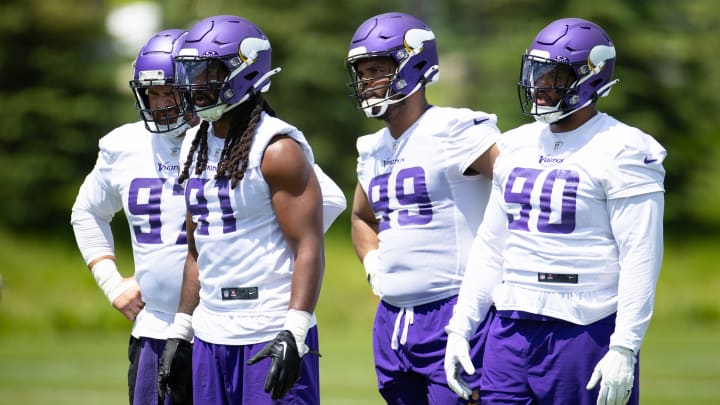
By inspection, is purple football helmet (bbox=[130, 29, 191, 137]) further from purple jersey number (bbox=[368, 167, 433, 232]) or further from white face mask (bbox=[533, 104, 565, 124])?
white face mask (bbox=[533, 104, 565, 124])

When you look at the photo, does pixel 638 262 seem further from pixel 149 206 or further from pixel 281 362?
pixel 149 206

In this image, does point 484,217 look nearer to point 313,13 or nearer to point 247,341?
point 247,341

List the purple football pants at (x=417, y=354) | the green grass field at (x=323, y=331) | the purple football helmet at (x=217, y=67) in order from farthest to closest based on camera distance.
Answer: the green grass field at (x=323, y=331) → the purple football pants at (x=417, y=354) → the purple football helmet at (x=217, y=67)

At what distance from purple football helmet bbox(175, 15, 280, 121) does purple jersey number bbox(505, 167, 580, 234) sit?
1173 millimetres

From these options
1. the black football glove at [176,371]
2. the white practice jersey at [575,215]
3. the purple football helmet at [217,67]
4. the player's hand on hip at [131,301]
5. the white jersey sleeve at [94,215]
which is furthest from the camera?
the white jersey sleeve at [94,215]

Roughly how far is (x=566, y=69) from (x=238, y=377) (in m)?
1.84

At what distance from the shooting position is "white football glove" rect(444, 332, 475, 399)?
4.71 meters

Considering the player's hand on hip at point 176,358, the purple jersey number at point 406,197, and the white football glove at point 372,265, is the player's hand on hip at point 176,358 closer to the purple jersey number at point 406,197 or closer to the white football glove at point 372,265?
the white football glove at point 372,265

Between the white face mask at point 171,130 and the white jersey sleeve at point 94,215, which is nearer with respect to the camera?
the white face mask at point 171,130

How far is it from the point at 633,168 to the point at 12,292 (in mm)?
17072

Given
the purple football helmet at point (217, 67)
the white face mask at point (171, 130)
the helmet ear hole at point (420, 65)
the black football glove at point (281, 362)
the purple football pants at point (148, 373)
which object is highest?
the purple football helmet at point (217, 67)

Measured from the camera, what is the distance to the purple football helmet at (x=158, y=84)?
526cm

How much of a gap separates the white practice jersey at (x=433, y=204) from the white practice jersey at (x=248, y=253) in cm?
74

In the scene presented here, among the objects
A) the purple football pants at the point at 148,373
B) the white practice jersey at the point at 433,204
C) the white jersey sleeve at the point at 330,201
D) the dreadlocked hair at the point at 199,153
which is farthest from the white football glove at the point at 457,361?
the purple football pants at the point at 148,373
